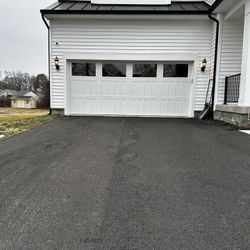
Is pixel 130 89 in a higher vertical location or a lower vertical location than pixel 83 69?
lower

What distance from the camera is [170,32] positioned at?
25.6ft

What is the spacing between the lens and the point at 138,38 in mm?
7883

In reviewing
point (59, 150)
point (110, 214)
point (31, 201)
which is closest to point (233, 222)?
point (110, 214)

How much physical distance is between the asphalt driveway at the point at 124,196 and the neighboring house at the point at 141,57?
4.56 meters

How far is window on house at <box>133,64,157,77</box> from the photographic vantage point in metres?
8.16

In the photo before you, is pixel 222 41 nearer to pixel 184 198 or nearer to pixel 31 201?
pixel 184 198

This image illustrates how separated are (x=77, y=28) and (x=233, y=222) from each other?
8079 millimetres

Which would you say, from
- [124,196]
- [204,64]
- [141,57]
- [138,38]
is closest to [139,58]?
[141,57]

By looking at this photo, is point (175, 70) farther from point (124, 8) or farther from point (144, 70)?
point (124, 8)

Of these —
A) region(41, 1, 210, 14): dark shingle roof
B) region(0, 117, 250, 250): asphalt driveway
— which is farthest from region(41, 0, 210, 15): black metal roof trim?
region(0, 117, 250, 250): asphalt driveway

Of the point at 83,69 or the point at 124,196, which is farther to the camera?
the point at 83,69

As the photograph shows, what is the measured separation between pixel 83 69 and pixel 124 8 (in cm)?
278

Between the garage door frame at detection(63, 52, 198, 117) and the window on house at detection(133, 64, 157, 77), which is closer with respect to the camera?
the garage door frame at detection(63, 52, 198, 117)

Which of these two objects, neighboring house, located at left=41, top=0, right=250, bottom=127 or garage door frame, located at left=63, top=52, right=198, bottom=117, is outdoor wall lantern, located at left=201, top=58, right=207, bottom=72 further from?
garage door frame, located at left=63, top=52, right=198, bottom=117
